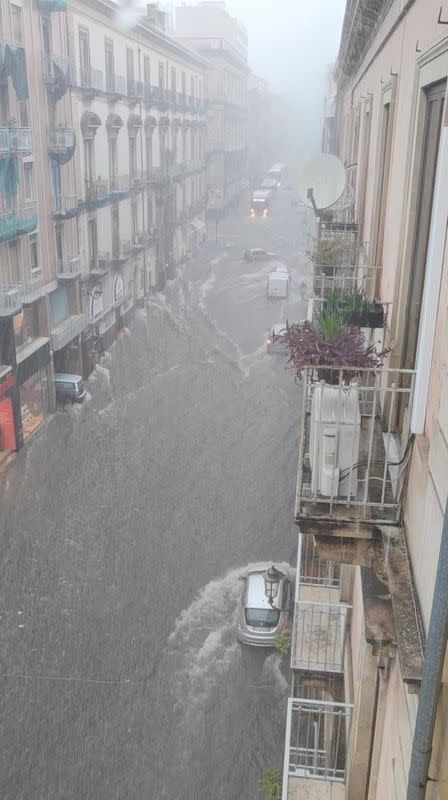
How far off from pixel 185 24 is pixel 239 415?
41.7 metres

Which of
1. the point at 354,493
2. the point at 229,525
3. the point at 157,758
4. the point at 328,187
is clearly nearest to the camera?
the point at 354,493

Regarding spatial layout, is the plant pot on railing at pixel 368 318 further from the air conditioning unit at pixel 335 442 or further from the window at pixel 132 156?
Answer: the window at pixel 132 156

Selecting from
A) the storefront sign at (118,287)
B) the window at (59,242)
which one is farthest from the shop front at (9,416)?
the storefront sign at (118,287)

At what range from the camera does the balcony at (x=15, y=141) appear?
17.7 meters

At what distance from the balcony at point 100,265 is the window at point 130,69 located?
7.35 m

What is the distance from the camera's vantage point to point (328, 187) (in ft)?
31.3

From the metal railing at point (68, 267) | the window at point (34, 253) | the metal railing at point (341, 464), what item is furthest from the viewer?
the metal railing at point (68, 267)

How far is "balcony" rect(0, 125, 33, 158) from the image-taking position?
17.7 m

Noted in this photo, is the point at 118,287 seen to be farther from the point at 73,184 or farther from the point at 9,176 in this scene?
the point at 9,176

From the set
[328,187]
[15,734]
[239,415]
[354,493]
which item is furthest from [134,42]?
[354,493]

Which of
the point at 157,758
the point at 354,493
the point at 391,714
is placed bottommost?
the point at 157,758

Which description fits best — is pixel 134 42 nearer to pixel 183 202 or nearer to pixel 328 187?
pixel 183 202

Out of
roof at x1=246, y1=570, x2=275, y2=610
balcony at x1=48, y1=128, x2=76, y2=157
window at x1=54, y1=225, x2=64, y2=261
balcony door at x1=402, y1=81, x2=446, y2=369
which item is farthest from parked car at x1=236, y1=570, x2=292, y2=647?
balcony at x1=48, y1=128, x2=76, y2=157

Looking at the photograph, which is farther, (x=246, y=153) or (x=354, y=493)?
(x=246, y=153)
